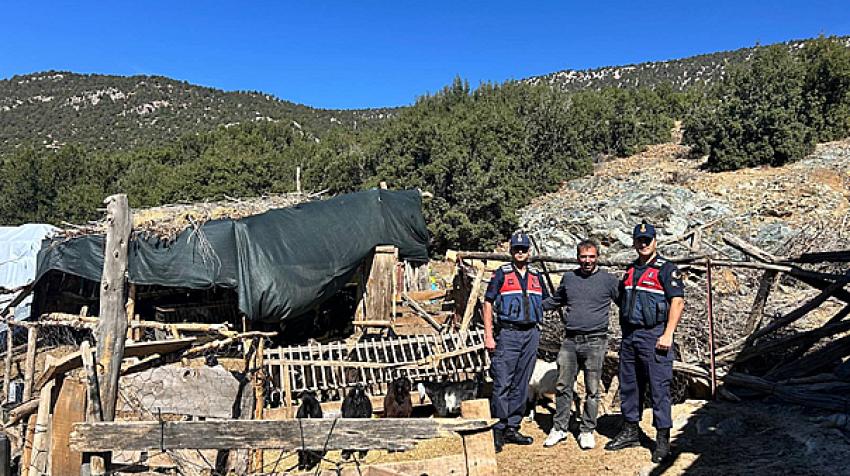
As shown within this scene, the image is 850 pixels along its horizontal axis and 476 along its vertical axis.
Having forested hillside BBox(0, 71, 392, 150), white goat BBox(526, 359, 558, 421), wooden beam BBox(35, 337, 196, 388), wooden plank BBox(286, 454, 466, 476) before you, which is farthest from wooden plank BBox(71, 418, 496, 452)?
forested hillside BBox(0, 71, 392, 150)

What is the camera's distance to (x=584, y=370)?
16.6 feet

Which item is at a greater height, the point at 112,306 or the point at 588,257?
the point at 588,257

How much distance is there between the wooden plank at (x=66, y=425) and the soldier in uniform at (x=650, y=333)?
3.63 meters

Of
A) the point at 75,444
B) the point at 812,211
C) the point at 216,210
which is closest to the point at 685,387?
the point at 75,444

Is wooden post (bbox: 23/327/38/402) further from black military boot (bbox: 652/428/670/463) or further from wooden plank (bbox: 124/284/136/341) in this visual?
black military boot (bbox: 652/428/670/463)

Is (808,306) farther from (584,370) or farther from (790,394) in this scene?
(584,370)

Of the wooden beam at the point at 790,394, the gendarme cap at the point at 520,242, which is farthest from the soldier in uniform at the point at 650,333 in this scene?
the wooden beam at the point at 790,394

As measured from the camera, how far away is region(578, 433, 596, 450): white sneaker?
16.3 feet

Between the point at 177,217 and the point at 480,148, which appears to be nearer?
the point at 177,217

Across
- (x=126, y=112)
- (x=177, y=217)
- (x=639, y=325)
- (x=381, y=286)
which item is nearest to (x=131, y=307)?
(x=177, y=217)

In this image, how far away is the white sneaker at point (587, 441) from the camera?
4965 millimetres

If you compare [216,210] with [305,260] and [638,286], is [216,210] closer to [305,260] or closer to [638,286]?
[305,260]

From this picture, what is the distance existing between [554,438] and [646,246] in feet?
5.68

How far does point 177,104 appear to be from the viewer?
50.6 metres
